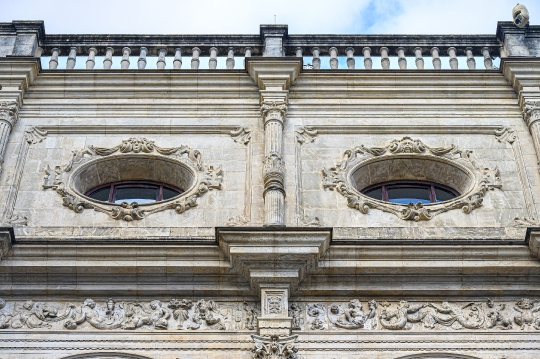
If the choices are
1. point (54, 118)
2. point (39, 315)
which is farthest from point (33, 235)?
point (54, 118)

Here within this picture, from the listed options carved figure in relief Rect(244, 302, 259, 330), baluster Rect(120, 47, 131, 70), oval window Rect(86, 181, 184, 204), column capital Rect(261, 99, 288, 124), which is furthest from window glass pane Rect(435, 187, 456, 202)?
baluster Rect(120, 47, 131, 70)

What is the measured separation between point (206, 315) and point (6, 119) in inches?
197

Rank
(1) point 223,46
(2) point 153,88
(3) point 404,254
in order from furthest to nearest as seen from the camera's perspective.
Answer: (1) point 223,46, (2) point 153,88, (3) point 404,254

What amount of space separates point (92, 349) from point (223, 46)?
23.3 feet

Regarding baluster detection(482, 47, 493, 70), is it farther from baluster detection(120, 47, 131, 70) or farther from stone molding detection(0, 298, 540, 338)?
baluster detection(120, 47, 131, 70)

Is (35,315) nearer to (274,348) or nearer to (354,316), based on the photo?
(274,348)

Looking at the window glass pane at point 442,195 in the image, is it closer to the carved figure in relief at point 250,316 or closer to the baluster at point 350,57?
the baluster at point 350,57

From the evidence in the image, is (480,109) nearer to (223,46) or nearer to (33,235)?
(223,46)

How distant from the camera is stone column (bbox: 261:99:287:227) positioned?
43.1 feet

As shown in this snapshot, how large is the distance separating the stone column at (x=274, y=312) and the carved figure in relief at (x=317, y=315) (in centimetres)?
37

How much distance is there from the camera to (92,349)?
38.3 feet

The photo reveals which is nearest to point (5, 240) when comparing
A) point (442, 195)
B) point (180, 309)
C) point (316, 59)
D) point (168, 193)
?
point (180, 309)

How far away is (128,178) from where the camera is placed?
14930 millimetres

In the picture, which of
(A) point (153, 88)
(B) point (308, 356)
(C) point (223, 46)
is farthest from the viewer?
(C) point (223, 46)
